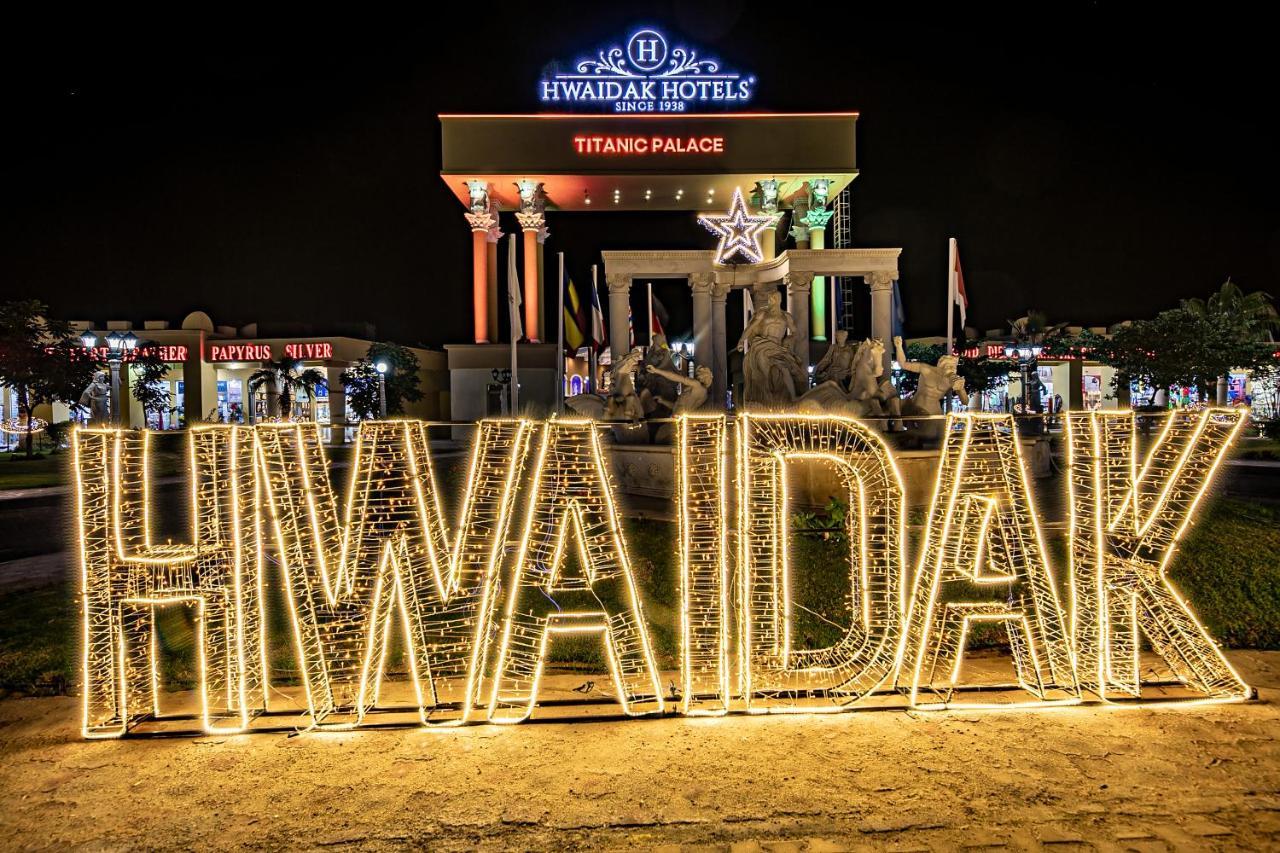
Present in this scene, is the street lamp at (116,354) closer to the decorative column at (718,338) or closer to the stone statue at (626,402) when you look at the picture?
the stone statue at (626,402)

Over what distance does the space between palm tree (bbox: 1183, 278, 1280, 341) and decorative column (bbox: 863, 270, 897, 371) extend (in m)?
28.3

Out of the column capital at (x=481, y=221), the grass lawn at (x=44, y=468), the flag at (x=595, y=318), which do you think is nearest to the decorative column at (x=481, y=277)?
the column capital at (x=481, y=221)

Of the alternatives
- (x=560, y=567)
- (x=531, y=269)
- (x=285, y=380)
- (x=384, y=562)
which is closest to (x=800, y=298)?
(x=560, y=567)

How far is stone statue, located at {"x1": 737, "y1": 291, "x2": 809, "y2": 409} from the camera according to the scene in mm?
15258

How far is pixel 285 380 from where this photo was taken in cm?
4144

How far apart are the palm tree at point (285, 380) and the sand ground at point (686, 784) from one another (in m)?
35.9

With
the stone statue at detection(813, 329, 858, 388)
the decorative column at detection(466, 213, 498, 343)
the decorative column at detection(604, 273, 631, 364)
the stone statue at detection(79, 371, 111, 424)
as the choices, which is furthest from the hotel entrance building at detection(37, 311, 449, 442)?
the stone statue at detection(813, 329, 858, 388)

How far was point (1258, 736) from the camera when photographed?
5785 mm

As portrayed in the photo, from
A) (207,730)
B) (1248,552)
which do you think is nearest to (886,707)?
(207,730)

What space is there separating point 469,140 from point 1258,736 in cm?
3947

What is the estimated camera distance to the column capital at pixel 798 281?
1964cm

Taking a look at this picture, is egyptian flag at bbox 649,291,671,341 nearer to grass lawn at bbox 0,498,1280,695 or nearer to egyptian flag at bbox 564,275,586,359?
egyptian flag at bbox 564,275,586,359

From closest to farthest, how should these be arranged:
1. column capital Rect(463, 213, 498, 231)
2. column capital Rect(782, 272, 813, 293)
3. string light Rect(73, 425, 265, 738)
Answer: string light Rect(73, 425, 265, 738)
column capital Rect(782, 272, 813, 293)
column capital Rect(463, 213, 498, 231)

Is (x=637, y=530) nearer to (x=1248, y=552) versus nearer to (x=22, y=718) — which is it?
(x=22, y=718)
